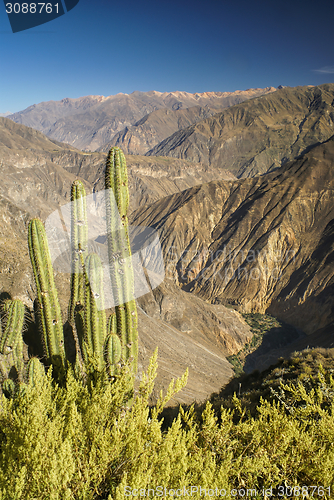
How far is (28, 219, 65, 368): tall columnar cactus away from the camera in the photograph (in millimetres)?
7836

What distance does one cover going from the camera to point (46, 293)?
8.04 m

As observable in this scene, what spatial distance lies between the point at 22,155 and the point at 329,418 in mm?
111758

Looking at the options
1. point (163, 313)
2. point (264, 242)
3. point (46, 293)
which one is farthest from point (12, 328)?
point (264, 242)

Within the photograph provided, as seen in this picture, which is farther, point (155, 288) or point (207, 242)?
point (207, 242)

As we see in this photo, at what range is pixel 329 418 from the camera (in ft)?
21.5

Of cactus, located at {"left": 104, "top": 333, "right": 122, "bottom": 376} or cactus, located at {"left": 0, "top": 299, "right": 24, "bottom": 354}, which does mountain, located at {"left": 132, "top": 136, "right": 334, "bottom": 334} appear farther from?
cactus, located at {"left": 0, "top": 299, "right": 24, "bottom": 354}

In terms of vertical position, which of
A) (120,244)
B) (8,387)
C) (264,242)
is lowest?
(264,242)

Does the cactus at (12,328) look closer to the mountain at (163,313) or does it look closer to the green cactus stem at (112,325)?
the green cactus stem at (112,325)

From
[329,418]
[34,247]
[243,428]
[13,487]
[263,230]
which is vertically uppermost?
[34,247]

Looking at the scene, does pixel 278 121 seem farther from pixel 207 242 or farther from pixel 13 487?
pixel 13 487

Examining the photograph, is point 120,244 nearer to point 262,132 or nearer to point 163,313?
point 163,313

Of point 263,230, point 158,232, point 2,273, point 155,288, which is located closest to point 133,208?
point 158,232

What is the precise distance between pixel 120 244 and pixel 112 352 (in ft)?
8.98

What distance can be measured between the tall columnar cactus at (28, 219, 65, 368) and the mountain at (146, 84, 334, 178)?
155 metres
